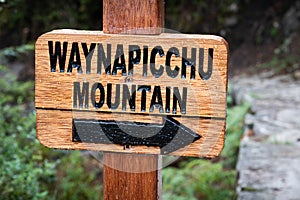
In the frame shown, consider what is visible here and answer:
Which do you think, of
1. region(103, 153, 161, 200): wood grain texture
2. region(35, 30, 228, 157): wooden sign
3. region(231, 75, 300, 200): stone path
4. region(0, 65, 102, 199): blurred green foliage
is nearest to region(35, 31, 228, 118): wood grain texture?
region(35, 30, 228, 157): wooden sign

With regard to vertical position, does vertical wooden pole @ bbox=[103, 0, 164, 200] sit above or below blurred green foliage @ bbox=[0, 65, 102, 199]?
above

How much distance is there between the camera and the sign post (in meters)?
1.63

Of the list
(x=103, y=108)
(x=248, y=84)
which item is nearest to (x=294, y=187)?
(x=103, y=108)

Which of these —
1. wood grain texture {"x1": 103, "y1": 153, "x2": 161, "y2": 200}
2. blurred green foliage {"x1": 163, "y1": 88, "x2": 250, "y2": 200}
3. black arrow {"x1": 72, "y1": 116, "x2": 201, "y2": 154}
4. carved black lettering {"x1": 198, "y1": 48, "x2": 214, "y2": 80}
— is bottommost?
blurred green foliage {"x1": 163, "y1": 88, "x2": 250, "y2": 200}

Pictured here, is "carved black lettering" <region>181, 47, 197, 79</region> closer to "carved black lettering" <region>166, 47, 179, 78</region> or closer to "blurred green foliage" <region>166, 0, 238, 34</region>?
"carved black lettering" <region>166, 47, 179, 78</region>

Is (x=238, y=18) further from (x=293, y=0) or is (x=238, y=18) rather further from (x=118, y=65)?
(x=118, y=65)

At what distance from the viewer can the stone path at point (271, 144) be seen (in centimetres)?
307

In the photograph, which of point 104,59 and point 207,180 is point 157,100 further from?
point 207,180

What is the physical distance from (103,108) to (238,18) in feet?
25.2

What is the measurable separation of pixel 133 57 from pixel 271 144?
253 cm

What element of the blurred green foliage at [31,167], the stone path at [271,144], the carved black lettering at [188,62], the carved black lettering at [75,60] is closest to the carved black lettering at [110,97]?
the carved black lettering at [75,60]

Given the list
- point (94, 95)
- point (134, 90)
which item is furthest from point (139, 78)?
point (94, 95)

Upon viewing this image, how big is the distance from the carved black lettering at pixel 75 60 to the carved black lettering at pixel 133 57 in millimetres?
157

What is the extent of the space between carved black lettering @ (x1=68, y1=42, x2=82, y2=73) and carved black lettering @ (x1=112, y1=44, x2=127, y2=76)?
11 cm
